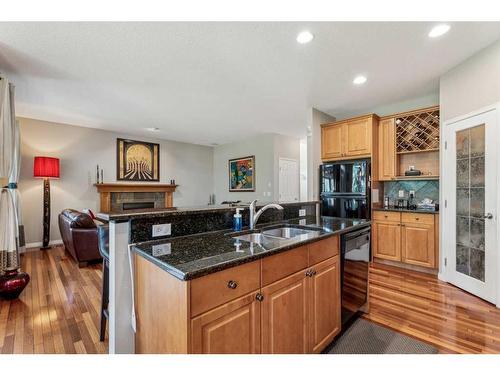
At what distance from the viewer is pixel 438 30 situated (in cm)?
214

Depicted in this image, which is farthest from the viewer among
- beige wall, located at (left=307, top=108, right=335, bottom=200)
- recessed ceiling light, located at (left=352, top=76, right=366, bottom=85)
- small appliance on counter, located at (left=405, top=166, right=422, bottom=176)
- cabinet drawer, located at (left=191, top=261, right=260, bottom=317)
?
beige wall, located at (left=307, top=108, right=335, bottom=200)

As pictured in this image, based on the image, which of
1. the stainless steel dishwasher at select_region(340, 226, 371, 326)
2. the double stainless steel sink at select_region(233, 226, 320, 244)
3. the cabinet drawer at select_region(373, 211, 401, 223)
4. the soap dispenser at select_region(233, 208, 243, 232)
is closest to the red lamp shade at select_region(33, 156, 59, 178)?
the soap dispenser at select_region(233, 208, 243, 232)

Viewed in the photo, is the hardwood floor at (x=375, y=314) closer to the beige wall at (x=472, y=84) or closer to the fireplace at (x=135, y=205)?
the beige wall at (x=472, y=84)

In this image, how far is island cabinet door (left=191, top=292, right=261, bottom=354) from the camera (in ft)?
3.29

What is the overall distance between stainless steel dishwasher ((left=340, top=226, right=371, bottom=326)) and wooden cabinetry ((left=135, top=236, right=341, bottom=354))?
0.22m

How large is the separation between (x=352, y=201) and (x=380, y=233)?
0.64 meters

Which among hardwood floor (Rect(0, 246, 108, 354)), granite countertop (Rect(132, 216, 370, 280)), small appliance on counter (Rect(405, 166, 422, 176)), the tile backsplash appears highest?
small appliance on counter (Rect(405, 166, 422, 176))

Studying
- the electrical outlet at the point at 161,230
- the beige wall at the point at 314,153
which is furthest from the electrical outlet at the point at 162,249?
the beige wall at the point at 314,153

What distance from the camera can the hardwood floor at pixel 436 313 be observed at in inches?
73.4

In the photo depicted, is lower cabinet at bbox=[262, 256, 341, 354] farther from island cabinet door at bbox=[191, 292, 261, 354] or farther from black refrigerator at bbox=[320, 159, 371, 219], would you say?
black refrigerator at bbox=[320, 159, 371, 219]

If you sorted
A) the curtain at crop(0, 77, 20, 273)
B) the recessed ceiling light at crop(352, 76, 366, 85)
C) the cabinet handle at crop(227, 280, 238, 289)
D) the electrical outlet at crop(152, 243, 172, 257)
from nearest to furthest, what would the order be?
1. the cabinet handle at crop(227, 280, 238, 289)
2. the electrical outlet at crop(152, 243, 172, 257)
3. the curtain at crop(0, 77, 20, 273)
4. the recessed ceiling light at crop(352, 76, 366, 85)

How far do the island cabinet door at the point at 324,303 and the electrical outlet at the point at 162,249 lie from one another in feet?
2.95

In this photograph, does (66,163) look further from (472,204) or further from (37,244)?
(472,204)
